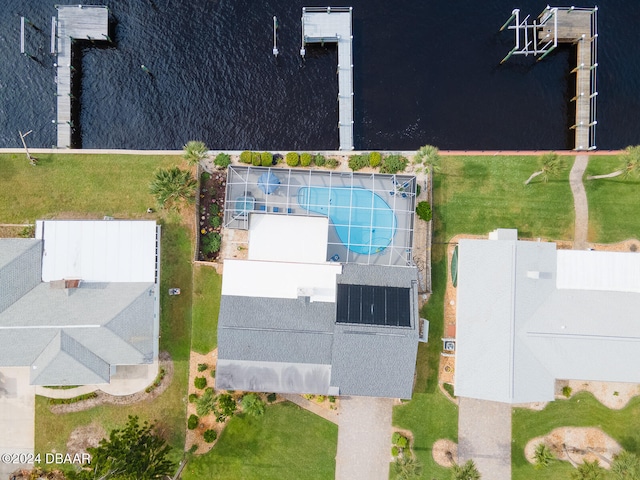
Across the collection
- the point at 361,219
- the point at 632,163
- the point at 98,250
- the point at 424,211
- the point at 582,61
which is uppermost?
the point at 582,61

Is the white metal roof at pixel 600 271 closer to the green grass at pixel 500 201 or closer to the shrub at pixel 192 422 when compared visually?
the green grass at pixel 500 201

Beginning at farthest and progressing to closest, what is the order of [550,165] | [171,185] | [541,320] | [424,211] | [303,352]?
[424,211] < [171,185] < [550,165] < [303,352] < [541,320]

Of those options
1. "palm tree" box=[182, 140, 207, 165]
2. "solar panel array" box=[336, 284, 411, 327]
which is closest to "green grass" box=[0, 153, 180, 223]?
"palm tree" box=[182, 140, 207, 165]

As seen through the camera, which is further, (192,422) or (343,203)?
(343,203)

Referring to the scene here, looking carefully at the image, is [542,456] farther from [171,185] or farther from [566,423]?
[171,185]

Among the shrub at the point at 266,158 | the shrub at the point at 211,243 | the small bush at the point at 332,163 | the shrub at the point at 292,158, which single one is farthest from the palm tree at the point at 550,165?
the shrub at the point at 211,243

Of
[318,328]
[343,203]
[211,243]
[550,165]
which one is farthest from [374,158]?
[211,243]

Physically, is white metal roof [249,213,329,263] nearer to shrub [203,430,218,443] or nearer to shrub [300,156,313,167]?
shrub [300,156,313,167]
